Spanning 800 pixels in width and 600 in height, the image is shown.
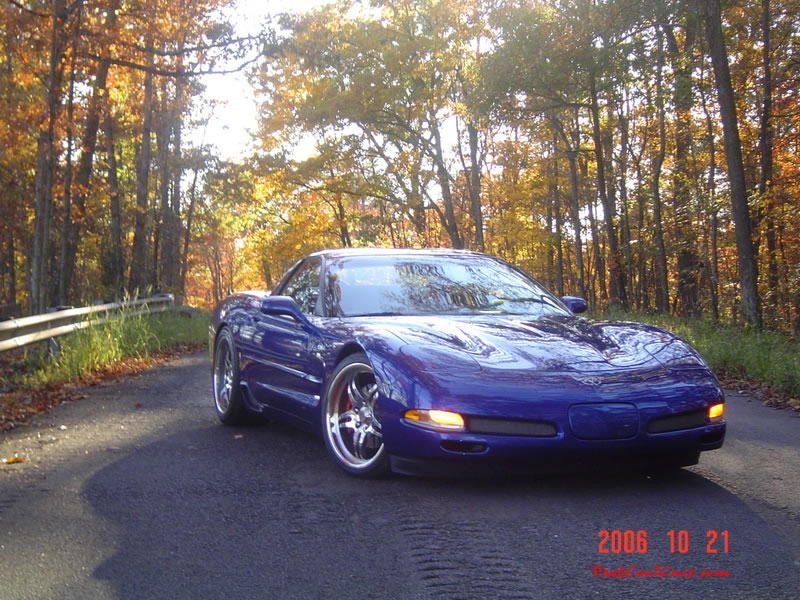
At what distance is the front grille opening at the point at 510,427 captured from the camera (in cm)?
375

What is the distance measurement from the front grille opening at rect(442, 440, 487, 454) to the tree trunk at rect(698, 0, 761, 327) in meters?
11.1

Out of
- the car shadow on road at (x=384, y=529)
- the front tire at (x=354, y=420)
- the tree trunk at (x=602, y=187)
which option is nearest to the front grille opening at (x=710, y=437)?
the car shadow on road at (x=384, y=529)

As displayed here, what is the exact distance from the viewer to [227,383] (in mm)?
6465

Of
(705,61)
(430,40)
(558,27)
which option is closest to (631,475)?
(558,27)

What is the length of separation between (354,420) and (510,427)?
1043 millimetres

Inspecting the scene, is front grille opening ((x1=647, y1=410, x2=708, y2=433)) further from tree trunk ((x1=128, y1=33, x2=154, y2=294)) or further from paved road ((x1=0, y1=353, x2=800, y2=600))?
tree trunk ((x1=128, y1=33, x2=154, y2=294))

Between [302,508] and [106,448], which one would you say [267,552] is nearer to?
[302,508]

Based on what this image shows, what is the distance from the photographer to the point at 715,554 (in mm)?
3016

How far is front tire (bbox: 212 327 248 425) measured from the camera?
613cm

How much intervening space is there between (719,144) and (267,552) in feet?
80.5

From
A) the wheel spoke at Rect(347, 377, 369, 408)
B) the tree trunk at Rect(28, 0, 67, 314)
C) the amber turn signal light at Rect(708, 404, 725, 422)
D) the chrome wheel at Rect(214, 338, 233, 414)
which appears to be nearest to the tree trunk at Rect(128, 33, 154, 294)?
the tree trunk at Rect(28, 0, 67, 314)

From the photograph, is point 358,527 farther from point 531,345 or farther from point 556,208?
point 556,208

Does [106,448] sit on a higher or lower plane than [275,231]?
lower

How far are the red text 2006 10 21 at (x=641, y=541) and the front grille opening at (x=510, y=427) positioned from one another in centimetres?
58
